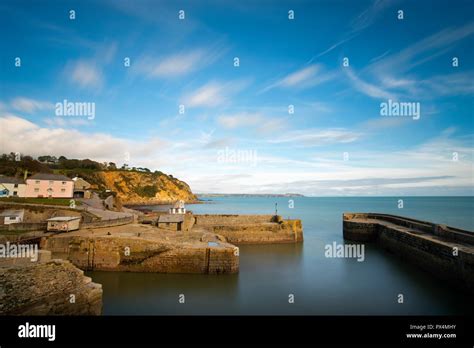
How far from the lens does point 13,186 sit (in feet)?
108

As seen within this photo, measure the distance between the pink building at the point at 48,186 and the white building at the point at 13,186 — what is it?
53 centimetres

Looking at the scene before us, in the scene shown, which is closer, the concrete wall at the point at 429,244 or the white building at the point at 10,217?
the concrete wall at the point at 429,244

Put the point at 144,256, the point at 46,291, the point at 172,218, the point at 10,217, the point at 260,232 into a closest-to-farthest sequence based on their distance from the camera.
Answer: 1. the point at 46,291
2. the point at 144,256
3. the point at 10,217
4. the point at 172,218
5. the point at 260,232

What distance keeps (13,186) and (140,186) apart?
6851 cm

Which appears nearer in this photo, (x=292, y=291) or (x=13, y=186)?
(x=292, y=291)

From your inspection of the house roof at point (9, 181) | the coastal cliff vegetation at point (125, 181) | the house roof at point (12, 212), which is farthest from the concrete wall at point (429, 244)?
the coastal cliff vegetation at point (125, 181)

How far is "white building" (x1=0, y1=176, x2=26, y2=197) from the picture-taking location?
3231 centimetres

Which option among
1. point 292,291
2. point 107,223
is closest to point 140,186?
point 107,223

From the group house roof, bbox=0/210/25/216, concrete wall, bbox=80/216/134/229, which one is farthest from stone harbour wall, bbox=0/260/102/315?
house roof, bbox=0/210/25/216

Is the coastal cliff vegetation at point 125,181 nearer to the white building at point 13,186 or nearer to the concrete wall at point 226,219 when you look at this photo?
the white building at point 13,186

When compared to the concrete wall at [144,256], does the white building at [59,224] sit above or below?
above

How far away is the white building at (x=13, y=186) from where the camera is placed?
1272 inches

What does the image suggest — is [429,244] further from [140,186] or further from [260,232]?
[140,186]
